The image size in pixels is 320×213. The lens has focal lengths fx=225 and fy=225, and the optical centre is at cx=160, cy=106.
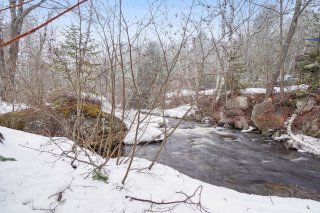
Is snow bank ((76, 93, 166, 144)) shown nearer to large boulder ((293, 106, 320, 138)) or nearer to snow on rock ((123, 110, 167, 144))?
snow on rock ((123, 110, 167, 144))

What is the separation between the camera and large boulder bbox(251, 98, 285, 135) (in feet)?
32.1

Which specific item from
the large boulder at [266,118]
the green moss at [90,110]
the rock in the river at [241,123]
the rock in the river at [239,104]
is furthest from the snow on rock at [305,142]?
the green moss at [90,110]

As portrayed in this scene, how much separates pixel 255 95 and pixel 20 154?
43.3 ft

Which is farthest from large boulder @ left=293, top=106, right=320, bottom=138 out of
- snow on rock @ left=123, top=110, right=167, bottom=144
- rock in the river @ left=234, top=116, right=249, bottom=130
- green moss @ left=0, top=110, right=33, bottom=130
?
green moss @ left=0, top=110, right=33, bottom=130

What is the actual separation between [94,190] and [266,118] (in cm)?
967

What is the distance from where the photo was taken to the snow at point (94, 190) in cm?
229

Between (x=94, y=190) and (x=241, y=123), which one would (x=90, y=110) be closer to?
(x=94, y=190)

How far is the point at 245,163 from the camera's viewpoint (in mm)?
6125

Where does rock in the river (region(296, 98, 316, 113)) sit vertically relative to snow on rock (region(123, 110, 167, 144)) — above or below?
above

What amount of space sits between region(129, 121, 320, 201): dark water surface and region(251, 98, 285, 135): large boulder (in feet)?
3.75

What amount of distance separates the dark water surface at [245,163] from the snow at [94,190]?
61cm

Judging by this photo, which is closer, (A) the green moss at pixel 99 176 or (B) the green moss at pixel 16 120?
(A) the green moss at pixel 99 176

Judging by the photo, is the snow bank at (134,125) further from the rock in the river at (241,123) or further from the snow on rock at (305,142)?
the snow on rock at (305,142)

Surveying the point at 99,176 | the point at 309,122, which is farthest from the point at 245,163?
the point at 99,176
